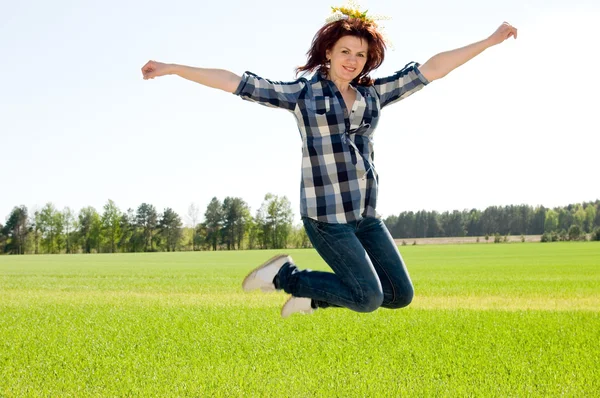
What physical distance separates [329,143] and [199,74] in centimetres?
104

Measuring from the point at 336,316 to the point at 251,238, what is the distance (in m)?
68.2

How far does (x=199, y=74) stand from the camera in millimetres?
4645

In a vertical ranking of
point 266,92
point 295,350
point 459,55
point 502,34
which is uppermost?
point 502,34

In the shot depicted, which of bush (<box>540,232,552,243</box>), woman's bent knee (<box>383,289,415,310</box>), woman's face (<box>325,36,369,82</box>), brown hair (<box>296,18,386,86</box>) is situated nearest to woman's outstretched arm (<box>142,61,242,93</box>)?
brown hair (<box>296,18,386,86</box>)

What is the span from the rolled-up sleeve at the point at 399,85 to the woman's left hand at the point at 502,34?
0.59m

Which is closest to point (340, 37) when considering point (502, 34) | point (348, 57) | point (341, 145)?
point (348, 57)

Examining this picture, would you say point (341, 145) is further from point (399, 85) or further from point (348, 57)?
Answer: point (399, 85)

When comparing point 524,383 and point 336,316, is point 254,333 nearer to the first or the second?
point 336,316

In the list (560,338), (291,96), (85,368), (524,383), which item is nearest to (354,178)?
(291,96)

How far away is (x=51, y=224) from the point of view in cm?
8194

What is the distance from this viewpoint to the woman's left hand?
5125mm

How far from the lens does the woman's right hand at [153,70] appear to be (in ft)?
15.0

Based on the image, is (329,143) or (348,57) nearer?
(329,143)

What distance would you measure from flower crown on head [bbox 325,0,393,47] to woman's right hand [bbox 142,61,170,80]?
4.16 ft
